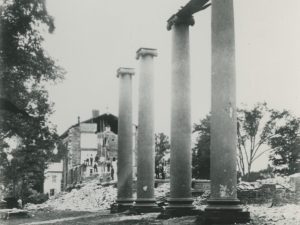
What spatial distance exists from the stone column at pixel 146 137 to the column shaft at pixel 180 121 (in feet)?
17.5

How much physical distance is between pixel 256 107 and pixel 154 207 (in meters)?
44.7

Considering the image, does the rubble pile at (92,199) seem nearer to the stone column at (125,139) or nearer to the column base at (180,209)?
the stone column at (125,139)

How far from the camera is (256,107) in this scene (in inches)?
2665

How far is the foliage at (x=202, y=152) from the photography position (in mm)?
85688

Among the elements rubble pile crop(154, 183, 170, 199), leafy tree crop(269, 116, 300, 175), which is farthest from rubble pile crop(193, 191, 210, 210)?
leafy tree crop(269, 116, 300, 175)

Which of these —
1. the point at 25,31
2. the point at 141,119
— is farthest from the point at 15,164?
the point at 25,31

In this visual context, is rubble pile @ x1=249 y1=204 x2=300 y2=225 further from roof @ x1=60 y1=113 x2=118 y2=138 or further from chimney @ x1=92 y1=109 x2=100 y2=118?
chimney @ x1=92 y1=109 x2=100 y2=118

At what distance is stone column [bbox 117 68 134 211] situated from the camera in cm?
3089

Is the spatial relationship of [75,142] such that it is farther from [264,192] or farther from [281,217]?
[281,217]

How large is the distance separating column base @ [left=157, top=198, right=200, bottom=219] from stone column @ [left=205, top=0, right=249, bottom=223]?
5175 millimetres

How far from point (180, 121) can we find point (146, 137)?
226 inches

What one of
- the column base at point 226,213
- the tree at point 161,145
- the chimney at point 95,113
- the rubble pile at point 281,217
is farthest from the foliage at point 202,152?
the column base at point 226,213

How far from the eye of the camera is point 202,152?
85562 millimetres

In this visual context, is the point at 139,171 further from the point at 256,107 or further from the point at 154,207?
the point at 256,107
